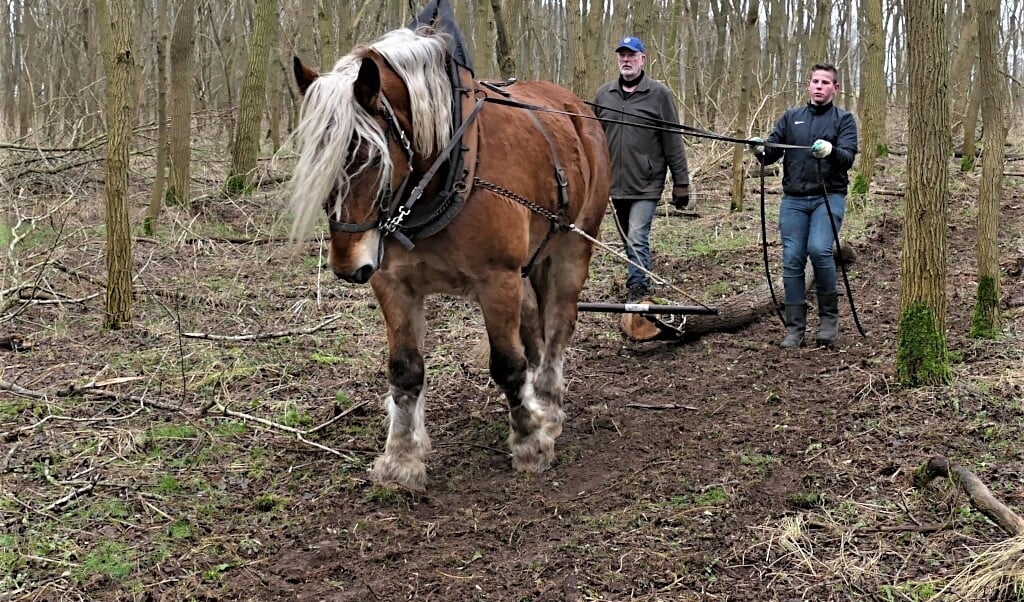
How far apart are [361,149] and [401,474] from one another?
1543 millimetres

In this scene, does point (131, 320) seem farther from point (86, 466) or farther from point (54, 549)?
point (54, 549)

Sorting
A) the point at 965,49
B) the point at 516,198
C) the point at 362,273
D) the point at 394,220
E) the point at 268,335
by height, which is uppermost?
the point at 965,49

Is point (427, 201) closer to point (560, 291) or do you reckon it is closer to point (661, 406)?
point (560, 291)

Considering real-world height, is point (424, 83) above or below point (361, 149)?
above

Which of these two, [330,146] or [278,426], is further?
[278,426]

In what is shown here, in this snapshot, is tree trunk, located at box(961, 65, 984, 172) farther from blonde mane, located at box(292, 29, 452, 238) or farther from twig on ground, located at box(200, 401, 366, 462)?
twig on ground, located at box(200, 401, 366, 462)

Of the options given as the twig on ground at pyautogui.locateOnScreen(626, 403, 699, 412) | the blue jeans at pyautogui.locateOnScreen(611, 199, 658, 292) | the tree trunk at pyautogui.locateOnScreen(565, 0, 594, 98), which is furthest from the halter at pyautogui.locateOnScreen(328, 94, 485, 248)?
the tree trunk at pyautogui.locateOnScreen(565, 0, 594, 98)

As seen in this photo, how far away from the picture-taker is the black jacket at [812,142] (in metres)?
5.72

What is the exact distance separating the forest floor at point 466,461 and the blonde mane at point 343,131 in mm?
765

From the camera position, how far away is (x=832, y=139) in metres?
5.78

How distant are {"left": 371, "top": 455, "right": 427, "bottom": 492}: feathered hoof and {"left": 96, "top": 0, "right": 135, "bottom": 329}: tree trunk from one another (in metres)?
2.52

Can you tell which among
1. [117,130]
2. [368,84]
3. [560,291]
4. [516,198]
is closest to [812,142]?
[560,291]

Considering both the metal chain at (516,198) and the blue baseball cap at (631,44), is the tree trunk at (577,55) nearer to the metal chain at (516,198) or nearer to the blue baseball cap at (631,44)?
the blue baseball cap at (631,44)

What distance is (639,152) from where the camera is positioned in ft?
23.0
